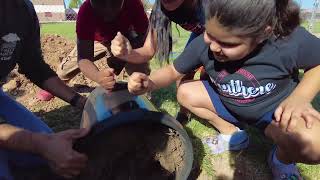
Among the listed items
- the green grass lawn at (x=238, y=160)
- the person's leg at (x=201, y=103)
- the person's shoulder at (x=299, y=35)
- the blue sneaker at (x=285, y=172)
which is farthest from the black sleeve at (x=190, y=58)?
the blue sneaker at (x=285, y=172)

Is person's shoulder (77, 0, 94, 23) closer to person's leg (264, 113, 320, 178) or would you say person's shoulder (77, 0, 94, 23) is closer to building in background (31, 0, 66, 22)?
person's leg (264, 113, 320, 178)

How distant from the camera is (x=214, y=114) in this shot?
266cm

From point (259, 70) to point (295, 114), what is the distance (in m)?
0.51

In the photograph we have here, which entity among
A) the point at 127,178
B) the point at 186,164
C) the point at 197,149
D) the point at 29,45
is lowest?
the point at 197,149

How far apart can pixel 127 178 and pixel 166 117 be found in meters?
0.44

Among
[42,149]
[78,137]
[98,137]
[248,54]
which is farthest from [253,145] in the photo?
[42,149]

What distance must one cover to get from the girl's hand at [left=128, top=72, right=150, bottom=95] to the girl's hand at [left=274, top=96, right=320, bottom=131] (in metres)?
0.68

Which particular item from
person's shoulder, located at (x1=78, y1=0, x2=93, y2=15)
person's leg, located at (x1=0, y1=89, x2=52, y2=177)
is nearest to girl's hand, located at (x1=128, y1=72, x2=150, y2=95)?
person's leg, located at (x1=0, y1=89, x2=52, y2=177)

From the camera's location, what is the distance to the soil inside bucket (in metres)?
2.14

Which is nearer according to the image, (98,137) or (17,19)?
(98,137)

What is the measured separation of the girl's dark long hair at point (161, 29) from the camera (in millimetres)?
2719

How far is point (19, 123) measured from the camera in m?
2.37

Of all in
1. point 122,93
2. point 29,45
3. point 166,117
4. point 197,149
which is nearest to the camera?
point 166,117

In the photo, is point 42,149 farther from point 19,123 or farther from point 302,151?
point 302,151
